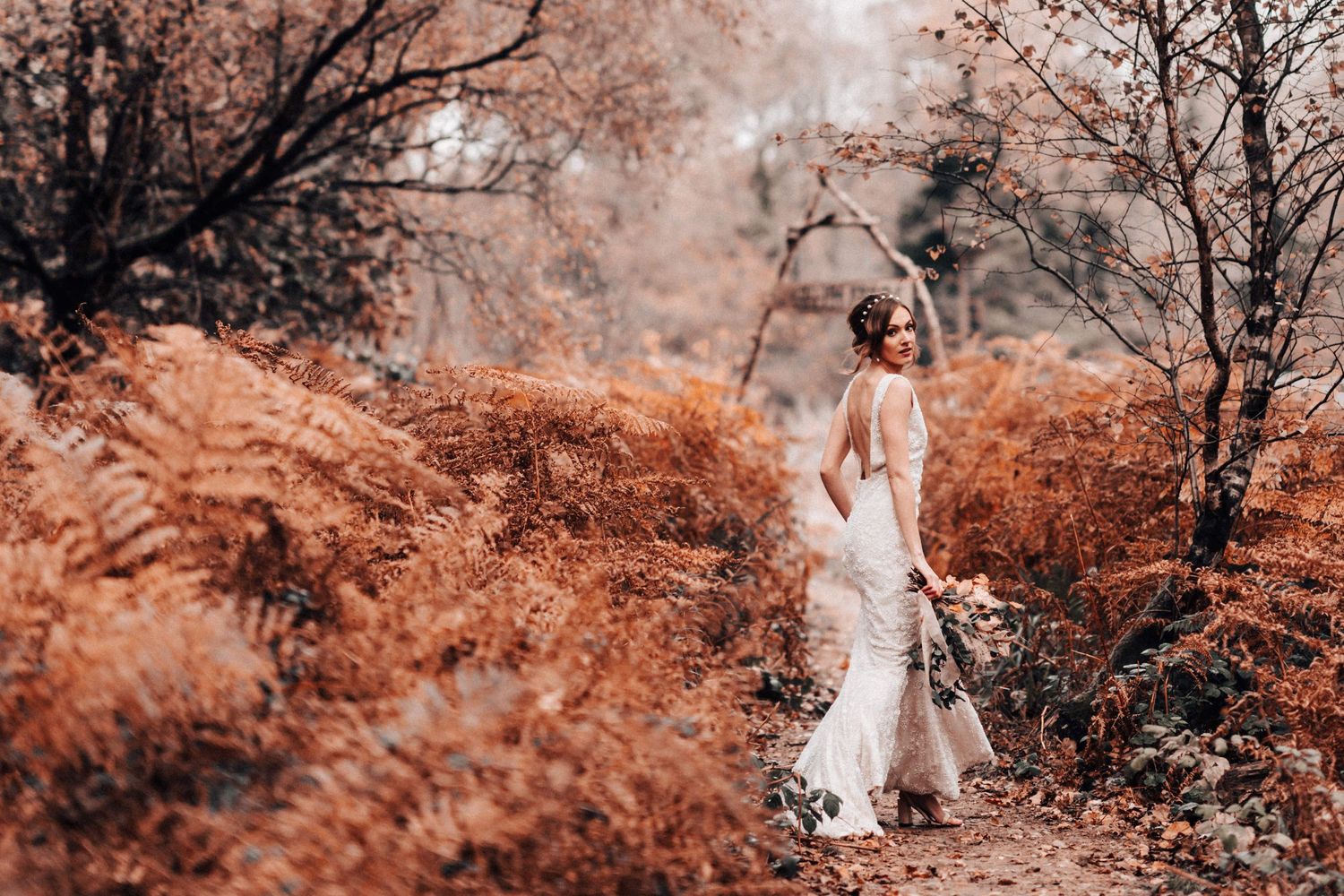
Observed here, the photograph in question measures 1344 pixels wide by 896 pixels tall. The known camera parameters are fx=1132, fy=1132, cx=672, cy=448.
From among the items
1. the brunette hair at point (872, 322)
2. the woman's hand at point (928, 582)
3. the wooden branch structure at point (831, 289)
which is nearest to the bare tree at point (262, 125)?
the wooden branch structure at point (831, 289)

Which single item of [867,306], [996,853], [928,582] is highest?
[867,306]

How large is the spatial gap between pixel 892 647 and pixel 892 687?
6.7 inches

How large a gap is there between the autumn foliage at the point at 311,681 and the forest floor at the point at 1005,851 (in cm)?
76

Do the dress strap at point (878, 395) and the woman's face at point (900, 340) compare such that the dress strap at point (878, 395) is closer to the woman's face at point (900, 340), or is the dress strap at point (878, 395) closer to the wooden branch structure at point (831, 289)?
the woman's face at point (900, 340)

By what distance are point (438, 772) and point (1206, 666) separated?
356 cm

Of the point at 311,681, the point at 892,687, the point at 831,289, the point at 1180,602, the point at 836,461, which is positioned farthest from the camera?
the point at 831,289

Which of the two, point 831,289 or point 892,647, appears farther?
point 831,289

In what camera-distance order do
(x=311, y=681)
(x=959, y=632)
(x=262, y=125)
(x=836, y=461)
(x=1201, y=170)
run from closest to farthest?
(x=311, y=681), (x=959, y=632), (x=836, y=461), (x=1201, y=170), (x=262, y=125)

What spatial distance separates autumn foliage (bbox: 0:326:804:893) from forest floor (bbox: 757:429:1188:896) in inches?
30.1

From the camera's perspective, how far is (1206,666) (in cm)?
477

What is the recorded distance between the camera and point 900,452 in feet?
15.8

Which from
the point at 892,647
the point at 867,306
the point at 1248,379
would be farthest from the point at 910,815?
the point at 1248,379

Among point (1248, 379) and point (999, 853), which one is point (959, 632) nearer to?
point (999, 853)

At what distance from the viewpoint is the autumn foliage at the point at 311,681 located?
249 cm
